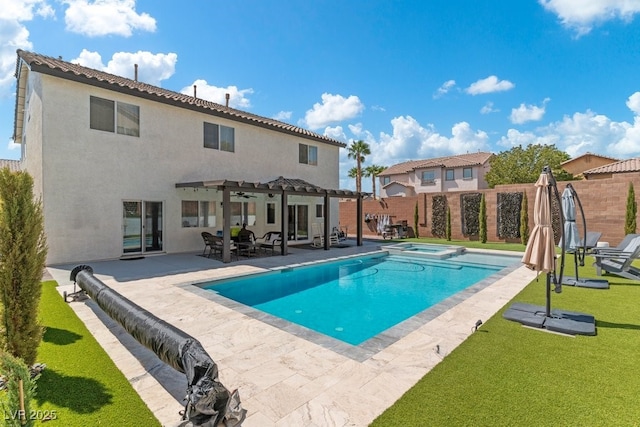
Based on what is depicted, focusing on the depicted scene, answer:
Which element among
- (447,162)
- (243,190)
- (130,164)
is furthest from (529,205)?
(447,162)

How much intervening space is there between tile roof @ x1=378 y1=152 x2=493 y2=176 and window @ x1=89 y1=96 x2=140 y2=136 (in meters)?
35.6

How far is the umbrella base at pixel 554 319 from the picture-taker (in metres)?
5.32

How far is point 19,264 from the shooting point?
377 cm

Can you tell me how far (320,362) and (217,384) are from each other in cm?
181

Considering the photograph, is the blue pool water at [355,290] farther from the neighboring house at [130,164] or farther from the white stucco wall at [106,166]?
the white stucco wall at [106,166]

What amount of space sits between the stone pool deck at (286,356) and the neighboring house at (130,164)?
4.76 metres

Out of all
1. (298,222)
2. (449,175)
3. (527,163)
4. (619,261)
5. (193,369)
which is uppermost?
(527,163)

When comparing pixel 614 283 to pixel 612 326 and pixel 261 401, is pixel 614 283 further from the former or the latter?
pixel 261 401

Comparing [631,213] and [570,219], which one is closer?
[570,219]

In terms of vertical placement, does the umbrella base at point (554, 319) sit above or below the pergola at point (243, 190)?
below

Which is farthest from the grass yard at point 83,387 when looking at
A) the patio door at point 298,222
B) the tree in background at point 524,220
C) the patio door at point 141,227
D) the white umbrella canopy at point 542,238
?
the tree in background at point 524,220

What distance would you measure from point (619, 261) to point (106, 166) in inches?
685

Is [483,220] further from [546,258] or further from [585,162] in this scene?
[585,162]

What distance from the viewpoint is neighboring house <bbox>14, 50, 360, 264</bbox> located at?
11500 mm
